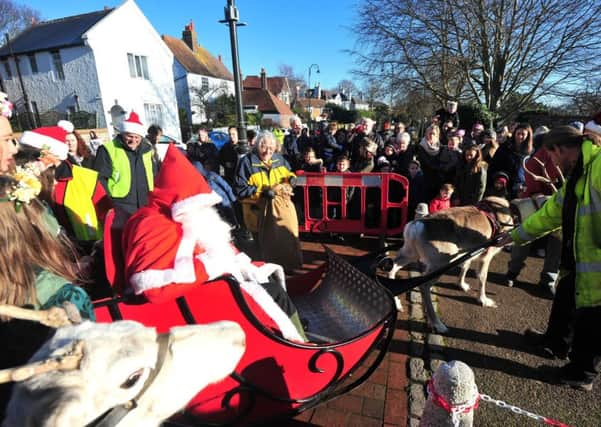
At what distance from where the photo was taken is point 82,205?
296 cm

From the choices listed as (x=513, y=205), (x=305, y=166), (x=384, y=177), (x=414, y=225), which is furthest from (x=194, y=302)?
(x=305, y=166)

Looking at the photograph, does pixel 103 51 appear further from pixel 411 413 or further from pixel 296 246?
pixel 411 413

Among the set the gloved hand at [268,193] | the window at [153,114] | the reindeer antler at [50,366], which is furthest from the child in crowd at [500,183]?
the window at [153,114]

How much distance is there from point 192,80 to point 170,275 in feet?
112

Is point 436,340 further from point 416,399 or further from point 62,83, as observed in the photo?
point 62,83

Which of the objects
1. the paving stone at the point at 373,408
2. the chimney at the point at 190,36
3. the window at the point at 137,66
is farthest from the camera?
the chimney at the point at 190,36

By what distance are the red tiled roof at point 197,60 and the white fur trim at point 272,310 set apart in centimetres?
3399

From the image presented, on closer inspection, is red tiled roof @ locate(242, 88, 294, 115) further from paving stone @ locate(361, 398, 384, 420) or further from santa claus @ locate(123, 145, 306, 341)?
paving stone @ locate(361, 398, 384, 420)

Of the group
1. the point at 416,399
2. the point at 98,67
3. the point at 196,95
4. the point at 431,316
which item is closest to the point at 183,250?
the point at 416,399

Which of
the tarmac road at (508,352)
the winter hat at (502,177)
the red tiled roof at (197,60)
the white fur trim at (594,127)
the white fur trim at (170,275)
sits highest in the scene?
the red tiled roof at (197,60)

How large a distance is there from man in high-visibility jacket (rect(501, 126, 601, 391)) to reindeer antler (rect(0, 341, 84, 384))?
9.42 ft

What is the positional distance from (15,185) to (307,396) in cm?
199

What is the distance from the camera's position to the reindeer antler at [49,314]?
982 mm

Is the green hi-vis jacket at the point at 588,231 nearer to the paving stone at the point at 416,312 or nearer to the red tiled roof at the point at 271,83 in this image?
the paving stone at the point at 416,312
